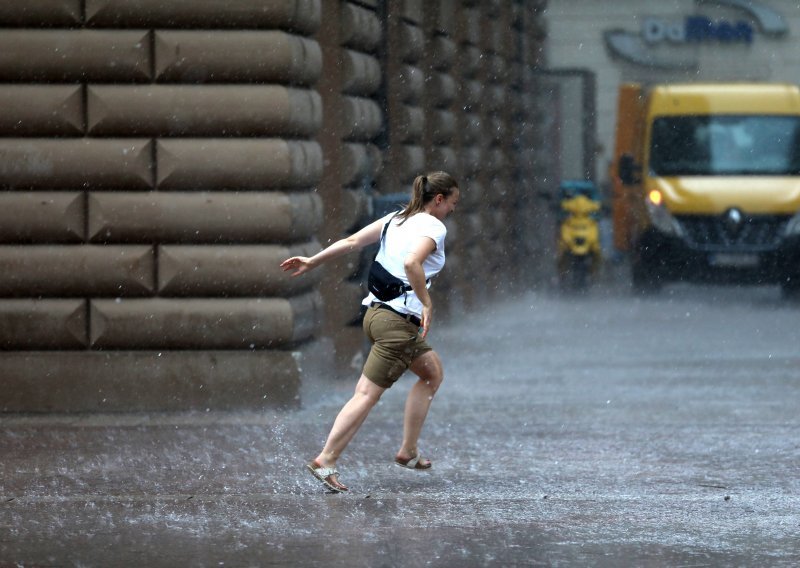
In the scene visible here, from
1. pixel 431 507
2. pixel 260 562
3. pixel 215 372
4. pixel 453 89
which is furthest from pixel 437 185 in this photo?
pixel 453 89

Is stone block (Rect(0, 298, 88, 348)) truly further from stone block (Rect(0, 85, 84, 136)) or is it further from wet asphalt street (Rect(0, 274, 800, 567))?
stone block (Rect(0, 85, 84, 136))

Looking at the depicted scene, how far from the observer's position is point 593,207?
25.6 meters

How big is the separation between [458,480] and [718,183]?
602 inches

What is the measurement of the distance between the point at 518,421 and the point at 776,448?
5.61ft

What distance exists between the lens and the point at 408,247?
27.5 ft

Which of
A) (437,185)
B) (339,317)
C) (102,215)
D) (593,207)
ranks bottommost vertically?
(593,207)

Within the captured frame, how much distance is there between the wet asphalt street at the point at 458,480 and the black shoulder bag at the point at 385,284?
836 mm

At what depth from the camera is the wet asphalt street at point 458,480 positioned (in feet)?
23.2

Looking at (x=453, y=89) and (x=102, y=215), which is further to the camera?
(x=453, y=89)

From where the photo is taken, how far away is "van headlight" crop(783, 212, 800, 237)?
23.0 metres

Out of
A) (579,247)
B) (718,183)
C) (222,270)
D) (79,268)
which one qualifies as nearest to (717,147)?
(718,183)

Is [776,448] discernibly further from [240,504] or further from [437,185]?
[240,504]

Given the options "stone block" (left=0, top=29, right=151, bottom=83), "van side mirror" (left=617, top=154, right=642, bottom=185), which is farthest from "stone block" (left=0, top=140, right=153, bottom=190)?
"van side mirror" (left=617, top=154, right=642, bottom=185)

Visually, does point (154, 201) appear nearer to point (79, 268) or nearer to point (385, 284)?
point (79, 268)
